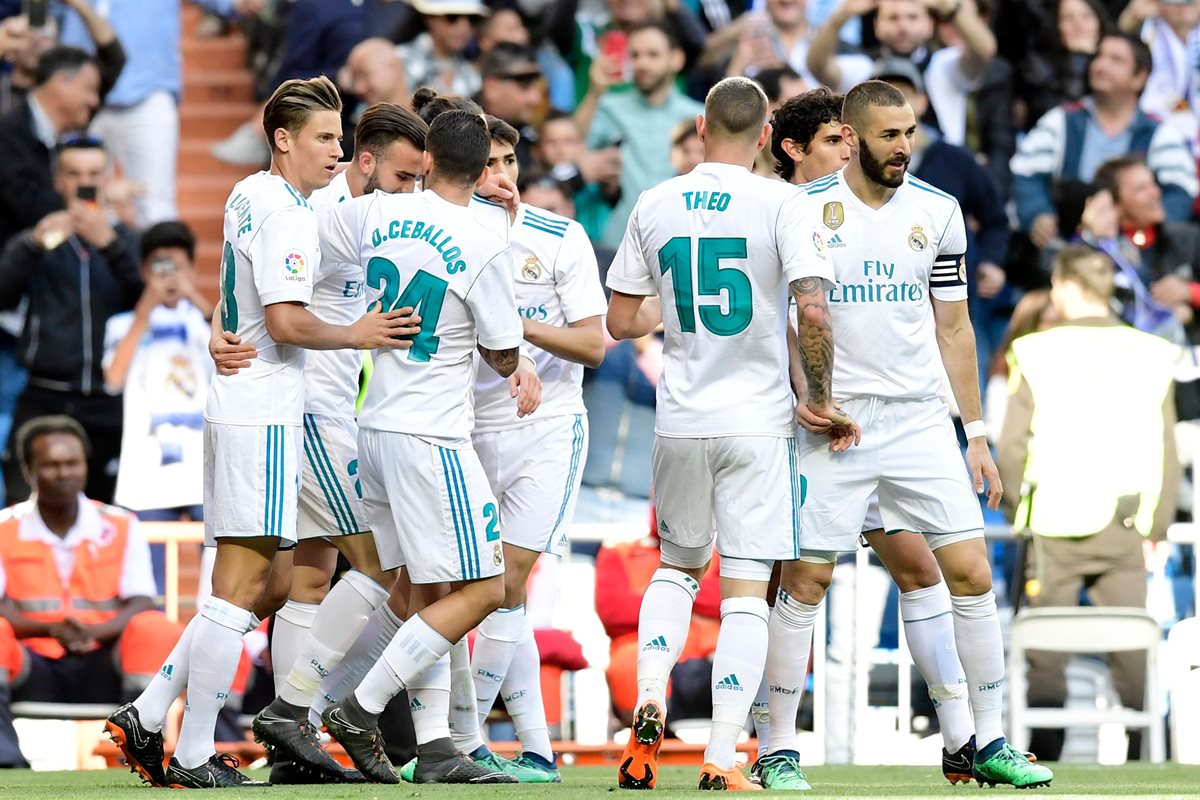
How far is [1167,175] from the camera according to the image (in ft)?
43.9

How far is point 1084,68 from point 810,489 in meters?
8.13

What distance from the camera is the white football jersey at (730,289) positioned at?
6719mm

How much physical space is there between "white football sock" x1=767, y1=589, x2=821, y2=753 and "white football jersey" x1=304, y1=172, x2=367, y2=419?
1832mm

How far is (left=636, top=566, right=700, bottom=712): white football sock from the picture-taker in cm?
669

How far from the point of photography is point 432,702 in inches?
285

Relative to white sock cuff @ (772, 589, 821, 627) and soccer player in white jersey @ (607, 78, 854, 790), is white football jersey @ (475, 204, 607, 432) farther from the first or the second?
white sock cuff @ (772, 589, 821, 627)

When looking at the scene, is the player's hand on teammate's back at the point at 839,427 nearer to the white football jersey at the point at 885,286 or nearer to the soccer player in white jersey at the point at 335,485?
the white football jersey at the point at 885,286

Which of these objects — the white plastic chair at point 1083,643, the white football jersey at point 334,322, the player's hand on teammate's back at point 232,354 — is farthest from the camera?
the white plastic chair at point 1083,643

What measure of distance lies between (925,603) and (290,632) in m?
2.44

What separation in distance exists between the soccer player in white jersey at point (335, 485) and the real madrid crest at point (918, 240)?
1850mm

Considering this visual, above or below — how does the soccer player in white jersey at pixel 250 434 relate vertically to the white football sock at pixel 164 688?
above

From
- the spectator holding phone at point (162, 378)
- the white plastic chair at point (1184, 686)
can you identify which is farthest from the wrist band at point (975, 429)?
the spectator holding phone at point (162, 378)

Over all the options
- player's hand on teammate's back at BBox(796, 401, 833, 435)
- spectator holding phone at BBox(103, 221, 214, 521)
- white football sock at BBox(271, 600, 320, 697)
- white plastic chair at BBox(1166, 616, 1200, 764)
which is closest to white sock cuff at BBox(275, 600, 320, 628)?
white football sock at BBox(271, 600, 320, 697)

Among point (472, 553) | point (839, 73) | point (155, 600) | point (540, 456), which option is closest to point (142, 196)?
point (155, 600)
